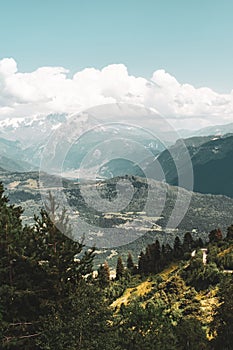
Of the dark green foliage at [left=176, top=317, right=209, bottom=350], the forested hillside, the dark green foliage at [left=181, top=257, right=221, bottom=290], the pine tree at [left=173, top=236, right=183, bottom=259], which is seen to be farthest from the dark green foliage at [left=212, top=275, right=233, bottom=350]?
the pine tree at [left=173, top=236, right=183, bottom=259]

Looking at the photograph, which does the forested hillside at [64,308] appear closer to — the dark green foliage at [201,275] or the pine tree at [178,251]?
the dark green foliage at [201,275]

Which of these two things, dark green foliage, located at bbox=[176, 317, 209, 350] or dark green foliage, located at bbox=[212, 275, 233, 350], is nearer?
dark green foliage, located at bbox=[176, 317, 209, 350]

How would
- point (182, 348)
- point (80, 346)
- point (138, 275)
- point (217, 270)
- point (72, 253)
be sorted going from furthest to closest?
point (138, 275) < point (217, 270) < point (72, 253) < point (182, 348) < point (80, 346)

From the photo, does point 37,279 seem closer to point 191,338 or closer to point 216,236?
point 191,338

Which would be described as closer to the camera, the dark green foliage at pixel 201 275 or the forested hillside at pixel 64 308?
the forested hillside at pixel 64 308

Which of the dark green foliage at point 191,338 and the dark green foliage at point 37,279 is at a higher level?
the dark green foliage at point 37,279

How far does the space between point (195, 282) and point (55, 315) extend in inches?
2496

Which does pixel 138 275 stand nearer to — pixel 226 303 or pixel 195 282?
pixel 195 282

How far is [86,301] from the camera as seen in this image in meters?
31.3

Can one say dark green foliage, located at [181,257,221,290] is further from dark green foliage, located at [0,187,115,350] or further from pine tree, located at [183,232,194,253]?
dark green foliage, located at [0,187,115,350]

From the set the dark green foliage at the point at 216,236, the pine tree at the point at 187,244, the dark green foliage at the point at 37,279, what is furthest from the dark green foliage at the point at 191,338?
the pine tree at the point at 187,244

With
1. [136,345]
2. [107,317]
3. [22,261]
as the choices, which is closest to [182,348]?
[136,345]

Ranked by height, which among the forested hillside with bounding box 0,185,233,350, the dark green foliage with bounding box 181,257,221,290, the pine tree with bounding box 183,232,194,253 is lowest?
the dark green foliage with bounding box 181,257,221,290

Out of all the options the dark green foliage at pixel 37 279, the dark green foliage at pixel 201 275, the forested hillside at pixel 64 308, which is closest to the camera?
the forested hillside at pixel 64 308
